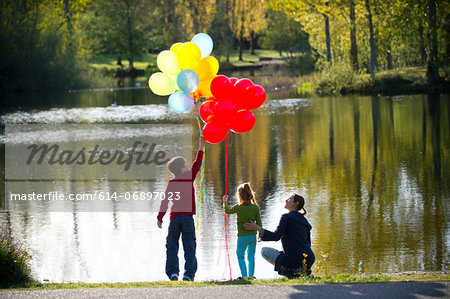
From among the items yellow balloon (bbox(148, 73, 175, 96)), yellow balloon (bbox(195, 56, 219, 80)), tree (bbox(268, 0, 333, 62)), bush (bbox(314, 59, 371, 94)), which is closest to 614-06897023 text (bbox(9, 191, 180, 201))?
yellow balloon (bbox(148, 73, 175, 96))

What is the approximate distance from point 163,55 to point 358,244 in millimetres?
4164

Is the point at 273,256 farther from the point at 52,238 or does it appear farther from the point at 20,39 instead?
the point at 20,39

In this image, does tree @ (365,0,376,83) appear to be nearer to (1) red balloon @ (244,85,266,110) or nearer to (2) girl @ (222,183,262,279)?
(1) red balloon @ (244,85,266,110)

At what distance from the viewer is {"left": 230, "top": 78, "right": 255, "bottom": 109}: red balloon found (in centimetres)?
894

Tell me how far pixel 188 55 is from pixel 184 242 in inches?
107

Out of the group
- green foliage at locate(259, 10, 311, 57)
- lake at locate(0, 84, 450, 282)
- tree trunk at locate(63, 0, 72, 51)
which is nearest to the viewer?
lake at locate(0, 84, 450, 282)

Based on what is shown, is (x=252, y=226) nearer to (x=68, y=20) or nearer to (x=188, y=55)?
(x=188, y=55)

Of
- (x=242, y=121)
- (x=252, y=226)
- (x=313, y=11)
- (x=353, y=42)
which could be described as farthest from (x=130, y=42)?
(x=252, y=226)

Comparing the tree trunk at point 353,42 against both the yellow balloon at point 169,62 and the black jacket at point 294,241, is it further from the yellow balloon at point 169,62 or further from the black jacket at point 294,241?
the black jacket at point 294,241

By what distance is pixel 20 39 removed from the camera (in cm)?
4594

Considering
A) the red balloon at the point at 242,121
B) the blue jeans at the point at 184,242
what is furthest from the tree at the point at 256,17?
the blue jeans at the point at 184,242

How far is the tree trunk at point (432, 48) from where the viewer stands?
31594 millimetres

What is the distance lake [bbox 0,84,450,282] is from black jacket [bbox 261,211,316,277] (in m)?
0.89

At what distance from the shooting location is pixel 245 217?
313 inches
